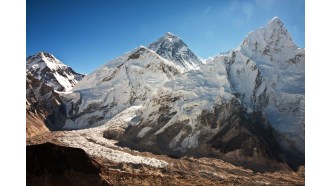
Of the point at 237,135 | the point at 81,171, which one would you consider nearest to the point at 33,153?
the point at 81,171

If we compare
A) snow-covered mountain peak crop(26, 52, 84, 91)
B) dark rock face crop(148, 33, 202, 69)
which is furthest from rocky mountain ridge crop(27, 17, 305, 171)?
snow-covered mountain peak crop(26, 52, 84, 91)

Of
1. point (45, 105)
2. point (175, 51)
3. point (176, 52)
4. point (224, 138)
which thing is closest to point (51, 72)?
point (45, 105)

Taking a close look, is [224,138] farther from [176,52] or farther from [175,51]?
[175,51]

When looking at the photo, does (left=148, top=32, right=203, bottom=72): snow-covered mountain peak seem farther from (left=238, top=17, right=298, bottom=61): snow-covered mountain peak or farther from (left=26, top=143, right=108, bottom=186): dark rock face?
(left=26, top=143, right=108, bottom=186): dark rock face
